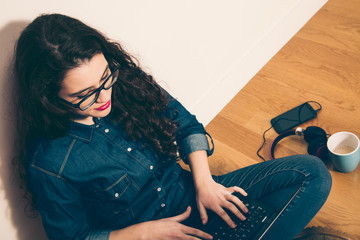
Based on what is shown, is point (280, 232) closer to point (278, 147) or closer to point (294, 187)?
point (294, 187)

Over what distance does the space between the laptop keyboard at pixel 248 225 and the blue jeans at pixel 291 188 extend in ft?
0.13

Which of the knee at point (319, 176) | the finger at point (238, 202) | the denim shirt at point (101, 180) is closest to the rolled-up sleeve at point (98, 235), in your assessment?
the denim shirt at point (101, 180)

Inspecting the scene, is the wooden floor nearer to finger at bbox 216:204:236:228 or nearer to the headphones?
the headphones

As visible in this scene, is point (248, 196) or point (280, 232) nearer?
point (280, 232)

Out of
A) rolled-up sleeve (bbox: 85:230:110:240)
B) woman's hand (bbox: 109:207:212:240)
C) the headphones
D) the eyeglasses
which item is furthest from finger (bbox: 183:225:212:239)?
the headphones

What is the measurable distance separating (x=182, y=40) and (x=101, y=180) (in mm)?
805

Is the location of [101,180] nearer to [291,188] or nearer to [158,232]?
[158,232]

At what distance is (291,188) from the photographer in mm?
1101

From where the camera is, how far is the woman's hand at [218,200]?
1083 millimetres

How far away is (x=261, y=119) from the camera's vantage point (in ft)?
6.12

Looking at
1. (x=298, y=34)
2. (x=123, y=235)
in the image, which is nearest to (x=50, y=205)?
(x=123, y=235)

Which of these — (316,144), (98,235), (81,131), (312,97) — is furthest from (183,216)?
(312,97)

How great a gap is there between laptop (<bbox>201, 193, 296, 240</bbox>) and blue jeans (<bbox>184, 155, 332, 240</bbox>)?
3 cm

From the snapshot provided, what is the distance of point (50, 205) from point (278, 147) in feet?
3.84
